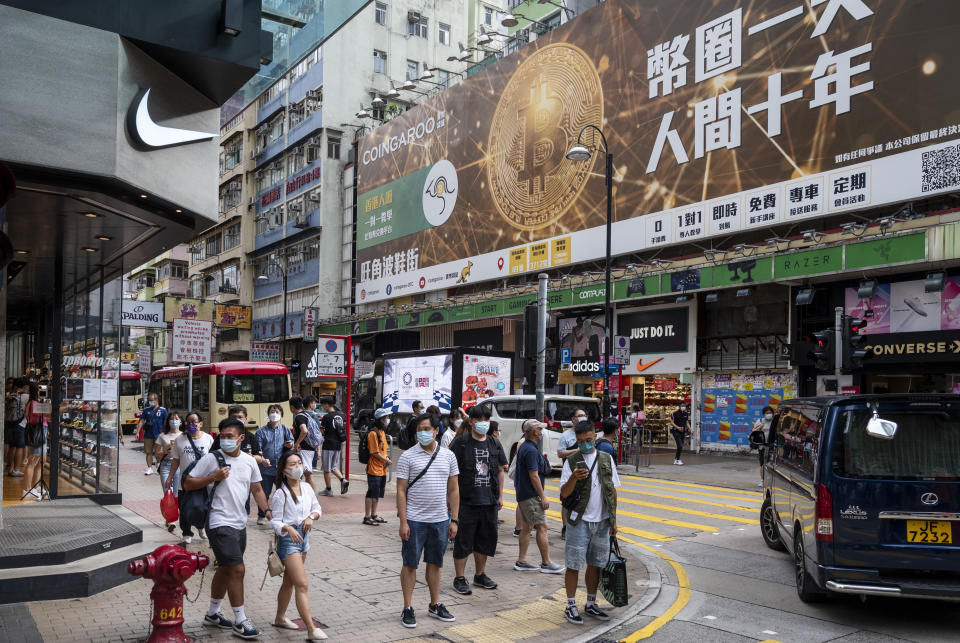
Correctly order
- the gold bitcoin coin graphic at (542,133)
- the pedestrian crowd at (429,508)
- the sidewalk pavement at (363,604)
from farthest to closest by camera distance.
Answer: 1. the gold bitcoin coin graphic at (542,133)
2. the sidewalk pavement at (363,604)
3. the pedestrian crowd at (429,508)

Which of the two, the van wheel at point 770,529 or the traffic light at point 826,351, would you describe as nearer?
the van wheel at point 770,529

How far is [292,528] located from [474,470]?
87.7 inches

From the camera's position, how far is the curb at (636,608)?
6879mm

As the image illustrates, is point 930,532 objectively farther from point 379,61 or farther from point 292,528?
point 379,61

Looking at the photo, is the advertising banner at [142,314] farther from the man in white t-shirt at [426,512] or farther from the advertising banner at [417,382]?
the man in white t-shirt at [426,512]

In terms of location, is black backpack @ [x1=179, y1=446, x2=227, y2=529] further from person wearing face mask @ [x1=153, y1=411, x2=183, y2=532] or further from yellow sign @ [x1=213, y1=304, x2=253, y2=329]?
yellow sign @ [x1=213, y1=304, x2=253, y2=329]

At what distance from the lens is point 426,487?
7.01m

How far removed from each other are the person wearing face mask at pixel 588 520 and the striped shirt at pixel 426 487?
1.10 metres

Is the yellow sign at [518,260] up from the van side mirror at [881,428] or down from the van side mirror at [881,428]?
up

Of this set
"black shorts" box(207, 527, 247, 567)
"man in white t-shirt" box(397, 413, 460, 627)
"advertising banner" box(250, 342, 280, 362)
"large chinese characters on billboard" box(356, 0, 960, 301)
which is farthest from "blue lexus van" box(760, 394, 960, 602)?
"advertising banner" box(250, 342, 280, 362)

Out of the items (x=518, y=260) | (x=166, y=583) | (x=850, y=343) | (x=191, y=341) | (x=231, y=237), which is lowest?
(x=166, y=583)

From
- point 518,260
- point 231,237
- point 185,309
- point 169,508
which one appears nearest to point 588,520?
point 169,508

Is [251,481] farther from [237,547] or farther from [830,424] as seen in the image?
[830,424]

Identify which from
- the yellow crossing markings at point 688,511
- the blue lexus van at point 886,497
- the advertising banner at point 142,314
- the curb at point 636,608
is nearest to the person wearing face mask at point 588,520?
the curb at point 636,608
